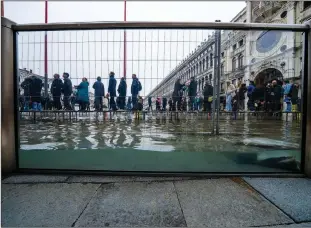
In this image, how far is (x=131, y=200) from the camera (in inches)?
78.4

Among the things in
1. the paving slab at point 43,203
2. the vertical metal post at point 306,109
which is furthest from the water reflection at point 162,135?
the paving slab at point 43,203

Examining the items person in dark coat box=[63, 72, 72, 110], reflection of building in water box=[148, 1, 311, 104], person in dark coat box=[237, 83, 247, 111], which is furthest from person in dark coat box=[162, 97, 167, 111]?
person in dark coat box=[63, 72, 72, 110]

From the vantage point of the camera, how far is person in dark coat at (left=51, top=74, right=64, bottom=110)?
513cm

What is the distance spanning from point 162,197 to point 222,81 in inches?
146

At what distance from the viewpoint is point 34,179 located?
2514 millimetres

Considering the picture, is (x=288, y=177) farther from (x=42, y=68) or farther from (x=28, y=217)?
(x=42, y=68)

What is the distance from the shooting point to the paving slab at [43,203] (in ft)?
5.51

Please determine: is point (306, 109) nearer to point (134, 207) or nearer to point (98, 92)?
point (134, 207)

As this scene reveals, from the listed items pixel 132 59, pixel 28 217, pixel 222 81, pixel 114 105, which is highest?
pixel 132 59

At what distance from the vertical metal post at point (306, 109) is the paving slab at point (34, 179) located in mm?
2835

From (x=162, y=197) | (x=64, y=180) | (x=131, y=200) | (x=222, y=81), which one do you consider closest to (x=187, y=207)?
(x=162, y=197)

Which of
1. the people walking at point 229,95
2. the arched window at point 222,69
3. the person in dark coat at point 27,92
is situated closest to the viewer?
the person in dark coat at point 27,92

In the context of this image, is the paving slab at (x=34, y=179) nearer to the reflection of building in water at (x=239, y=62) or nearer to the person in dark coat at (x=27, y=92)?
the person in dark coat at (x=27, y=92)

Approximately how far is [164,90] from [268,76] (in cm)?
230
